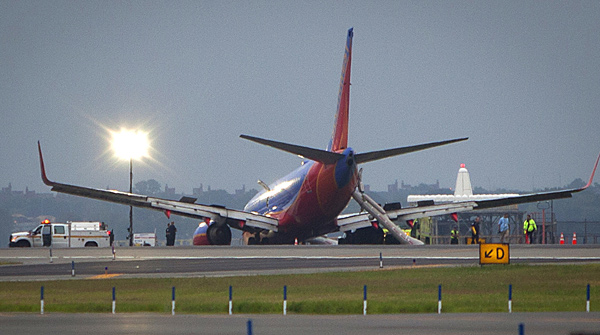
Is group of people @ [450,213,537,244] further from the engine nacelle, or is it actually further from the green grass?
the green grass

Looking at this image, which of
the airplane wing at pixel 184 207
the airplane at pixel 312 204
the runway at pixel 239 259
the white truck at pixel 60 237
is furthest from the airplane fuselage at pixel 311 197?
the white truck at pixel 60 237

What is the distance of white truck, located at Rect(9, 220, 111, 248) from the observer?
71.0 metres

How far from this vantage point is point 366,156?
5603 cm

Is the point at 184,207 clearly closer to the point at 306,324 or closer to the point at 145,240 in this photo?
the point at 306,324

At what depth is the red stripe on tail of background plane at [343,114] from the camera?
62438 mm

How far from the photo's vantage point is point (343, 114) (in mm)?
63156

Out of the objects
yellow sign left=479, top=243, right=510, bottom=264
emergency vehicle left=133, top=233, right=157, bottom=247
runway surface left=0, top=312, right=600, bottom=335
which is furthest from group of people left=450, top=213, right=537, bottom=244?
emergency vehicle left=133, top=233, right=157, bottom=247

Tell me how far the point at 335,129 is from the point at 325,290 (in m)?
29.7

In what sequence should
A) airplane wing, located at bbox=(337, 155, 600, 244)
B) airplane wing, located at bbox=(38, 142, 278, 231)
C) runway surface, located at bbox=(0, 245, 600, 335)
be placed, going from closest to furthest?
runway surface, located at bbox=(0, 245, 600, 335)
airplane wing, located at bbox=(38, 142, 278, 231)
airplane wing, located at bbox=(337, 155, 600, 244)

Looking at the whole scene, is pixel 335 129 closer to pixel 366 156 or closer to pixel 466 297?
pixel 366 156

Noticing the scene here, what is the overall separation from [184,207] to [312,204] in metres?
8.06

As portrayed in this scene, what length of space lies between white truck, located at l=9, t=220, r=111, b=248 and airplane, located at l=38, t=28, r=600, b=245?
29.5 feet

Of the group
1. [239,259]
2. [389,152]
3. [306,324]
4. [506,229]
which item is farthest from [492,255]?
[506,229]

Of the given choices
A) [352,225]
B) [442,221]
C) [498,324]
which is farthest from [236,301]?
[442,221]
